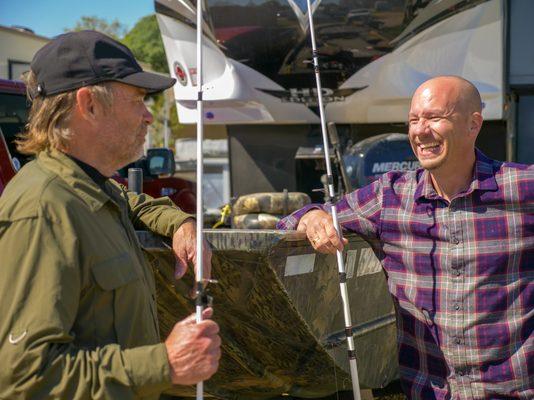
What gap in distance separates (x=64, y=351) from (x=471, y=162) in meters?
1.73

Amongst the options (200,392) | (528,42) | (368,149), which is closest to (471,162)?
(200,392)

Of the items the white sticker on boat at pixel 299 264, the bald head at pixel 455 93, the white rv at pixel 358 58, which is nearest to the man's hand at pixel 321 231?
the white sticker on boat at pixel 299 264

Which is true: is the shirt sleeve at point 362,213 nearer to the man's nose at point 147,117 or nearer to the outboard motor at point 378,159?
the man's nose at point 147,117

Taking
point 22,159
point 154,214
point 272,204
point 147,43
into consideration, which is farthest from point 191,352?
point 147,43

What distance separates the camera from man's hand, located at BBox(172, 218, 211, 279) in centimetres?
281

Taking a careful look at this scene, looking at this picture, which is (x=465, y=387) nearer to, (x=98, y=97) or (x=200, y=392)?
(x=200, y=392)

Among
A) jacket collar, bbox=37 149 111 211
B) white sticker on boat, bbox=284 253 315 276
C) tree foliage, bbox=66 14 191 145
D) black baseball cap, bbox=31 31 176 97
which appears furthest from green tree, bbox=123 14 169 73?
jacket collar, bbox=37 149 111 211

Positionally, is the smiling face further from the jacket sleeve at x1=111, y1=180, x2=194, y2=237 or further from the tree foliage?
the tree foliage

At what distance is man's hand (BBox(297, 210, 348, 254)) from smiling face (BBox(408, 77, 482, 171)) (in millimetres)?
410

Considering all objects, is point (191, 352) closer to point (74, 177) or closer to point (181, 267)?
point (74, 177)

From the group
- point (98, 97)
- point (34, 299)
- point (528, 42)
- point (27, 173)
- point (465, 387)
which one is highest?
point (528, 42)

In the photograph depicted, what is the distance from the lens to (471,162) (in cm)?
307

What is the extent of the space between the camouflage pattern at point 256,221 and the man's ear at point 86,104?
12.5 feet

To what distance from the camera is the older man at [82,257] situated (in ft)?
6.33
